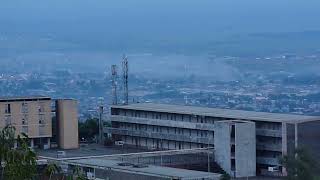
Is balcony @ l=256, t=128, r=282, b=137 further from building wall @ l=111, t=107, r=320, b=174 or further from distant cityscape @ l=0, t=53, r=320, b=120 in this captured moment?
distant cityscape @ l=0, t=53, r=320, b=120

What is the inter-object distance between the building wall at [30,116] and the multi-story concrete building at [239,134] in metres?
3.23

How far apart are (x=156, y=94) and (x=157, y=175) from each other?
33734 millimetres

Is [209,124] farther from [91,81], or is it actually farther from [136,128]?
[91,81]

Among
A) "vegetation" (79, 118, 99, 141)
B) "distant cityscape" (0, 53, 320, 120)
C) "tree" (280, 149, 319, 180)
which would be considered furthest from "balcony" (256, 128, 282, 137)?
"distant cityscape" (0, 53, 320, 120)

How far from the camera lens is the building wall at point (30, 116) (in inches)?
1358

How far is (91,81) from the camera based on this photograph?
6506 cm

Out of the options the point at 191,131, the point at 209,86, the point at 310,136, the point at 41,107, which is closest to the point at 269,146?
the point at 310,136

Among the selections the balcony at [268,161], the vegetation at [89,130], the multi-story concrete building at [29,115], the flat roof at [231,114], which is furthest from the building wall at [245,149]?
→ the vegetation at [89,130]

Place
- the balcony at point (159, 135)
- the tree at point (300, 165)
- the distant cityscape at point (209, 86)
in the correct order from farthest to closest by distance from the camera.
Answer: the distant cityscape at point (209, 86) → the balcony at point (159, 135) → the tree at point (300, 165)

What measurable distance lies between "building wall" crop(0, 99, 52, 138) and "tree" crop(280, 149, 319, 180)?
8903 millimetres

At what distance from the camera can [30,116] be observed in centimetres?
3475

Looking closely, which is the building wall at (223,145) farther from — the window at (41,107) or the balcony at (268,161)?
the window at (41,107)

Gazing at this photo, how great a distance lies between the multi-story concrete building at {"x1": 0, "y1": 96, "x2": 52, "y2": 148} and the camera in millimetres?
34500

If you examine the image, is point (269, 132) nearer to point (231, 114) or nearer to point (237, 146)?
point (237, 146)
